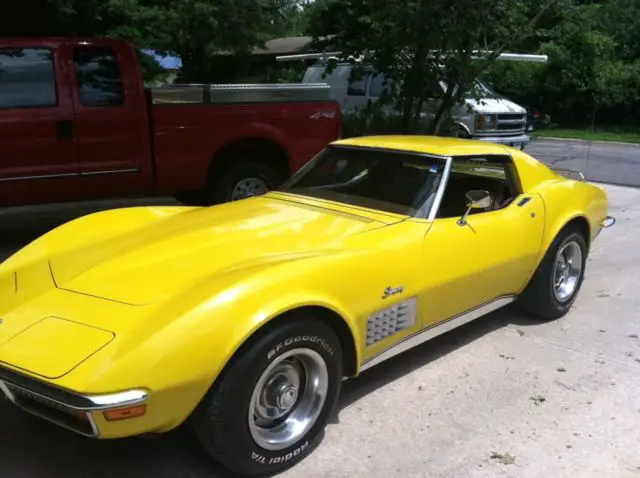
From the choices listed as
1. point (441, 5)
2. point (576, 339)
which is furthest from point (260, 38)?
point (576, 339)

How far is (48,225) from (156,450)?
5012mm

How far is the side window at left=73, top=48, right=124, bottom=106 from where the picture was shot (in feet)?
20.7

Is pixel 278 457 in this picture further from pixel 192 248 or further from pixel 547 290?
pixel 547 290

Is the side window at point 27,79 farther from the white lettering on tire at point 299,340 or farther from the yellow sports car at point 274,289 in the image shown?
the white lettering on tire at point 299,340

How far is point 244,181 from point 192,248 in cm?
405

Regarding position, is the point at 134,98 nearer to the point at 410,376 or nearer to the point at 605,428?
the point at 410,376

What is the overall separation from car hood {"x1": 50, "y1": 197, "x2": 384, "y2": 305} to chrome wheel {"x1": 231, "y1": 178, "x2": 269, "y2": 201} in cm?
314

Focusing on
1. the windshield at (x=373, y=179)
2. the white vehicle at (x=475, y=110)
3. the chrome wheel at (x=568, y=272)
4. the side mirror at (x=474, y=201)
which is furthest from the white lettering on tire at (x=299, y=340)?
the white vehicle at (x=475, y=110)

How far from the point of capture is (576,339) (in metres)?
4.64

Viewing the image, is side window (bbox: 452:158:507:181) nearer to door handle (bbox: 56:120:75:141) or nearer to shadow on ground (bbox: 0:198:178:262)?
door handle (bbox: 56:120:75:141)

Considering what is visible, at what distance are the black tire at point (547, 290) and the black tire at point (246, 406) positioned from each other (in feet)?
7.51

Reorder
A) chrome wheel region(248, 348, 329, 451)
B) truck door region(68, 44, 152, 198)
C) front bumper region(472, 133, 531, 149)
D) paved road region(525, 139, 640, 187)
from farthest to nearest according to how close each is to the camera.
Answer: paved road region(525, 139, 640, 187) < front bumper region(472, 133, 531, 149) < truck door region(68, 44, 152, 198) < chrome wheel region(248, 348, 329, 451)

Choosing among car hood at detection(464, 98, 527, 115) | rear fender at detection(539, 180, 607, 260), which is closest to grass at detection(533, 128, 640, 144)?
car hood at detection(464, 98, 527, 115)

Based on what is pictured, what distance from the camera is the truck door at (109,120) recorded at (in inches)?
247
